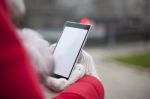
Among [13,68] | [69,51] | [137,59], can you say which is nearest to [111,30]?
[137,59]

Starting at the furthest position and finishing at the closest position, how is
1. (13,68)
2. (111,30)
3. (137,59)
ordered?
1. (111,30)
2. (137,59)
3. (13,68)

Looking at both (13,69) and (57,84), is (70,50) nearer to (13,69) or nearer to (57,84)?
(57,84)

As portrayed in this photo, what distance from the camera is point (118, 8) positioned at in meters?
19.6

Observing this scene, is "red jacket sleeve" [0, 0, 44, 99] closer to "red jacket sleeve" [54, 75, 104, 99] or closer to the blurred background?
"red jacket sleeve" [54, 75, 104, 99]

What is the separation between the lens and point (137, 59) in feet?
38.4

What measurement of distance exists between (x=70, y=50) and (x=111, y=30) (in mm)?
14638

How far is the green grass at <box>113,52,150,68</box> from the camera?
422 inches

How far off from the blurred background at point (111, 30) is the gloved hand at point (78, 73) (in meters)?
5.66

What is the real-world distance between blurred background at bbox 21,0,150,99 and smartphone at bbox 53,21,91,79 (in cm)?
571

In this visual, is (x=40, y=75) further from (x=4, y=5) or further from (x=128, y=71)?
(x=128, y=71)

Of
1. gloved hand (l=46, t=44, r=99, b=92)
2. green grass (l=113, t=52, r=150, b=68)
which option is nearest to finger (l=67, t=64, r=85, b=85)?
gloved hand (l=46, t=44, r=99, b=92)

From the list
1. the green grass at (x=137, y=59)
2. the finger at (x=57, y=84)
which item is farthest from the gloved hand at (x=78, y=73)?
the green grass at (x=137, y=59)

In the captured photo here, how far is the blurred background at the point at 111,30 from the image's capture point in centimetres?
948

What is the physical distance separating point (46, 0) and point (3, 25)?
18698 millimetres
